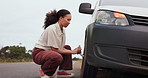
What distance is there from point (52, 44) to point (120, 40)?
43.3 inches

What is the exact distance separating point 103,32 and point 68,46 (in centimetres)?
166

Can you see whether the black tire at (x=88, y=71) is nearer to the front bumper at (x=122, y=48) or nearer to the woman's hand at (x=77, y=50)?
the woman's hand at (x=77, y=50)

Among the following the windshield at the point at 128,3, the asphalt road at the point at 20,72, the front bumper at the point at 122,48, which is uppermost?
the windshield at the point at 128,3

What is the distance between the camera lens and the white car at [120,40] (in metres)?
2.33

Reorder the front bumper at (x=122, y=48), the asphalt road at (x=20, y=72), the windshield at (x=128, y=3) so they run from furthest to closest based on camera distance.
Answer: the asphalt road at (x=20, y=72) → the windshield at (x=128, y=3) → the front bumper at (x=122, y=48)

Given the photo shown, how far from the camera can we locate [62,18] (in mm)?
3367

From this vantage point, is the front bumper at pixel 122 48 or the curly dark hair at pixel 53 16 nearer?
the front bumper at pixel 122 48

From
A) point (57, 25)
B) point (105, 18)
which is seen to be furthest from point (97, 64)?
point (57, 25)

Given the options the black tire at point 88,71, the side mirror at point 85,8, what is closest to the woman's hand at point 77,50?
the black tire at point 88,71

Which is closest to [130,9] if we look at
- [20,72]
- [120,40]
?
[120,40]

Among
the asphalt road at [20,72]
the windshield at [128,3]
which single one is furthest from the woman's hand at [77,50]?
the asphalt road at [20,72]

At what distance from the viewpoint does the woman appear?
3086 mm

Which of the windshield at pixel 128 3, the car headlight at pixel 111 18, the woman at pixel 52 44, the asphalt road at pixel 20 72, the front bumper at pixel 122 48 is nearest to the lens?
the front bumper at pixel 122 48

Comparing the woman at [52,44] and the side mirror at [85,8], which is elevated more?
the side mirror at [85,8]
